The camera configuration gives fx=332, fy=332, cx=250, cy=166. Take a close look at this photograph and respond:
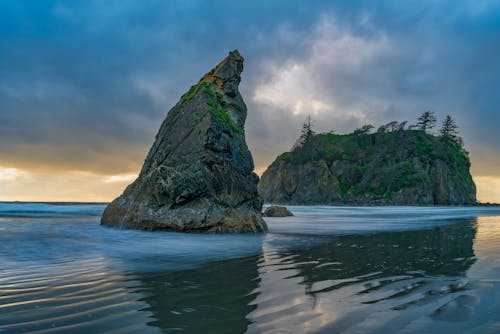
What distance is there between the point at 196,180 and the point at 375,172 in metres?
83.3

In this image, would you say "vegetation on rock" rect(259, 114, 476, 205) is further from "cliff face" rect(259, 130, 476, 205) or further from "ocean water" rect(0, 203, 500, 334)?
"ocean water" rect(0, 203, 500, 334)

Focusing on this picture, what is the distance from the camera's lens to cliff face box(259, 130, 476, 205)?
269 feet

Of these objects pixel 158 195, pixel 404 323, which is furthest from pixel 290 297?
pixel 158 195

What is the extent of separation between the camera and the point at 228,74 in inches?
716

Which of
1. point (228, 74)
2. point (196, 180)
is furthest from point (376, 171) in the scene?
point (196, 180)

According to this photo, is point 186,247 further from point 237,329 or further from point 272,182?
point 272,182

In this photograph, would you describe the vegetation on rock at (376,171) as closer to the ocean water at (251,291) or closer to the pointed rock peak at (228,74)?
the pointed rock peak at (228,74)

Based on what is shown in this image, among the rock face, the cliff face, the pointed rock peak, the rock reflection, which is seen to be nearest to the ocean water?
the rock reflection

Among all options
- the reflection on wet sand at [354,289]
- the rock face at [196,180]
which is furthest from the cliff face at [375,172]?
the reflection on wet sand at [354,289]

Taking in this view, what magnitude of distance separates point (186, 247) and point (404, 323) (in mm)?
6889

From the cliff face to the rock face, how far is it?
70.4 meters

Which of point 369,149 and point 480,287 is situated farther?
point 369,149

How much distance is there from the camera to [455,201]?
83.6 metres

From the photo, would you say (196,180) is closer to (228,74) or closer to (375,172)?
(228,74)
